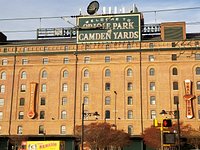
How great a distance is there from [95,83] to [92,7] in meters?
16.7

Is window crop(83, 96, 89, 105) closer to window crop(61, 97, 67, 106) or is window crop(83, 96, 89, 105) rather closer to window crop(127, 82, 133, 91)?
window crop(61, 97, 67, 106)

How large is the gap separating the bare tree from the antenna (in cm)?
2559

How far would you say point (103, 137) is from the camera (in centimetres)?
6625

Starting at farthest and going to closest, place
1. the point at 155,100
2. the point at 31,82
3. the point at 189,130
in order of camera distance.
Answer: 1. the point at 31,82
2. the point at 155,100
3. the point at 189,130

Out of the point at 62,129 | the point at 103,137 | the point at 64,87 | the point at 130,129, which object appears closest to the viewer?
the point at 103,137

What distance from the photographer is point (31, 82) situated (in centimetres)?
7994

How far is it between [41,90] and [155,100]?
24.8 meters

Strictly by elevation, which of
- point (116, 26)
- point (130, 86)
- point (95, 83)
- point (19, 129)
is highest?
point (116, 26)

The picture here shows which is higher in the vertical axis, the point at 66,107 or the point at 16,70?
the point at 16,70

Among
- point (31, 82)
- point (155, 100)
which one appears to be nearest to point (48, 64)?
point (31, 82)

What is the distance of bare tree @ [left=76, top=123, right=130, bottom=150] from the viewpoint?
66.2 meters

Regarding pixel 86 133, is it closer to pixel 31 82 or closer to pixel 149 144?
pixel 149 144

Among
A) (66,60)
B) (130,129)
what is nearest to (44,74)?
(66,60)

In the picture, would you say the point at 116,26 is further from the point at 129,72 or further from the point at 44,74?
the point at 44,74
